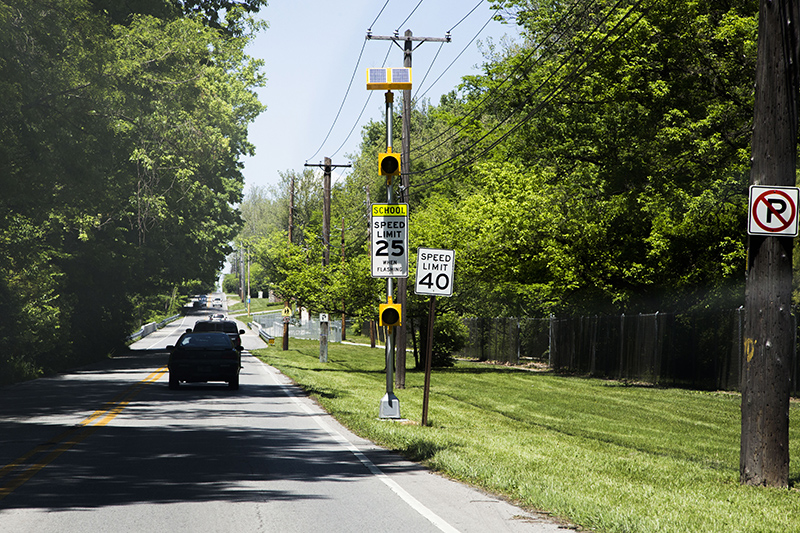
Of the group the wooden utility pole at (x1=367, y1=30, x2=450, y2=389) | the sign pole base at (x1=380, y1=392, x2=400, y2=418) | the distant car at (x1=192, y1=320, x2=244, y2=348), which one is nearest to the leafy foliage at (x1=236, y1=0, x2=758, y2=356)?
the wooden utility pole at (x1=367, y1=30, x2=450, y2=389)

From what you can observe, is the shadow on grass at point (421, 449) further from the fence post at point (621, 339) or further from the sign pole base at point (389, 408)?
the fence post at point (621, 339)

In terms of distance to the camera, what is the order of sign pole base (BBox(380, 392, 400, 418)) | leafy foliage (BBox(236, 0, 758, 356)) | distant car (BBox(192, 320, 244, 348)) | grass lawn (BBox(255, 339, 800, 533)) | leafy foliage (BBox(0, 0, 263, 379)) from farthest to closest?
distant car (BBox(192, 320, 244, 348)) → leafy foliage (BBox(0, 0, 263, 379)) → leafy foliage (BBox(236, 0, 758, 356)) → sign pole base (BBox(380, 392, 400, 418)) → grass lawn (BBox(255, 339, 800, 533))

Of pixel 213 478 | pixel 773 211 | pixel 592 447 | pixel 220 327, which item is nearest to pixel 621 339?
pixel 220 327

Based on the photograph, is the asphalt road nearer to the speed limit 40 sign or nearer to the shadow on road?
the shadow on road

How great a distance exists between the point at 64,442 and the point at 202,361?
34.2 feet

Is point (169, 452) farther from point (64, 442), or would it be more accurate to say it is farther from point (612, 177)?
point (612, 177)

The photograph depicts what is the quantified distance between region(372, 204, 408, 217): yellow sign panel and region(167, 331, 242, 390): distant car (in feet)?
28.4

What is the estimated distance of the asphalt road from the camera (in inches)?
306

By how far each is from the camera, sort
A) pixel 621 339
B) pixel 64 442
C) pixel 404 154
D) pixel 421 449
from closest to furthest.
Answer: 1. pixel 421 449
2. pixel 64 442
3. pixel 404 154
4. pixel 621 339

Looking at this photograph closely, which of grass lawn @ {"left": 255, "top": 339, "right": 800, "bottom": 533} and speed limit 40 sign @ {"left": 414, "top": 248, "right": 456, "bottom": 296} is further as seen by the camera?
speed limit 40 sign @ {"left": 414, "top": 248, "right": 456, "bottom": 296}

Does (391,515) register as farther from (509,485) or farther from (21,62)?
(21,62)

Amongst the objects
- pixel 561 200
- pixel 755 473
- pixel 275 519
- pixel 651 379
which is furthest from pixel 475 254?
pixel 275 519

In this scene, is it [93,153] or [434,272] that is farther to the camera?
[93,153]

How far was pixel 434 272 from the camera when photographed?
49.8 feet
